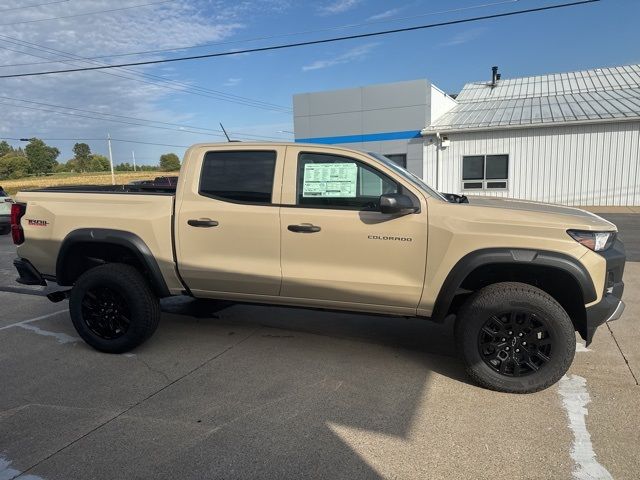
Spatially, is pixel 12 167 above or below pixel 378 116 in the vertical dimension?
below

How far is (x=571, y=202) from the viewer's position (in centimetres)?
1828

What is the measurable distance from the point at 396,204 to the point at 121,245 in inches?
101

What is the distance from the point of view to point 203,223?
13.9ft

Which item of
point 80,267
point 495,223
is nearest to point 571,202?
point 495,223

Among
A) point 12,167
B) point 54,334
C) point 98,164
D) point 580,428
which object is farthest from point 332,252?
point 98,164

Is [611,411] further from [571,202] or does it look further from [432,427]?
[571,202]

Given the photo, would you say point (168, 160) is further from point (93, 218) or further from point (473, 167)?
point (93, 218)

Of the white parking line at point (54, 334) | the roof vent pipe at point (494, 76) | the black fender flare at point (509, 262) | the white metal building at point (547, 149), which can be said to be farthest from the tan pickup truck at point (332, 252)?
the roof vent pipe at point (494, 76)

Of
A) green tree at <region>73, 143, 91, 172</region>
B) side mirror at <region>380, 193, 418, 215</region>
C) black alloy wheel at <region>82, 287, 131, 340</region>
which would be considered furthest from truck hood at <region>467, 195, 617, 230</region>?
green tree at <region>73, 143, 91, 172</region>

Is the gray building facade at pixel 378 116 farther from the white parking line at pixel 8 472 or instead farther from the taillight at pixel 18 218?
the white parking line at pixel 8 472

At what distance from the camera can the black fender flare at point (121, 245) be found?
14.4ft

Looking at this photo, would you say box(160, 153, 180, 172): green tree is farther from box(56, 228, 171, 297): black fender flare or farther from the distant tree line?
box(56, 228, 171, 297): black fender flare

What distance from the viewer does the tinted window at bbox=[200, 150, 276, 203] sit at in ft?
13.8

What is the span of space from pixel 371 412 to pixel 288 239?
1.50 m
